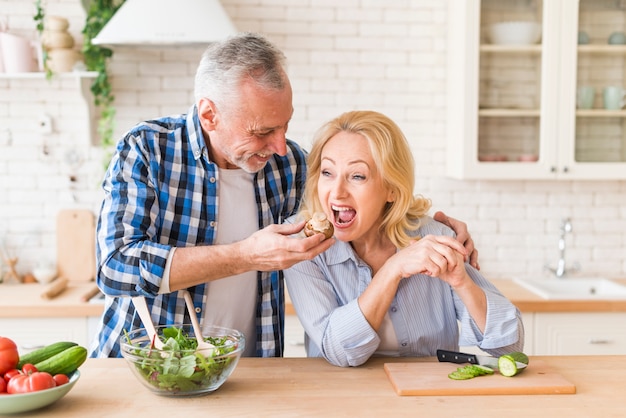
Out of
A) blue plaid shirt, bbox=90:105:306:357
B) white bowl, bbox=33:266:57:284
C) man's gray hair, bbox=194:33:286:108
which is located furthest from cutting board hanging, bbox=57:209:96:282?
man's gray hair, bbox=194:33:286:108

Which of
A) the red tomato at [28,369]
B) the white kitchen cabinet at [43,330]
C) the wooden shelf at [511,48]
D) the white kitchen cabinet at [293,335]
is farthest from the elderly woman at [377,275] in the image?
the wooden shelf at [511,48]

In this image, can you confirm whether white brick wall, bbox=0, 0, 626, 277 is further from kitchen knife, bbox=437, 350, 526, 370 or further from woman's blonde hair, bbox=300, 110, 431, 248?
kitchen knife, bbox=437, 350, 526, 370

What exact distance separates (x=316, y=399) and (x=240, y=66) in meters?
0.95

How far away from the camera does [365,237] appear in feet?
7.94

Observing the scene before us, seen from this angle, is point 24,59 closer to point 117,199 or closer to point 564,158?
point 117,199

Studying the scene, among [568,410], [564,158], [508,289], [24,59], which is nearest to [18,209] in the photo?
[24,59]

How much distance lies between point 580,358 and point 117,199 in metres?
1.43

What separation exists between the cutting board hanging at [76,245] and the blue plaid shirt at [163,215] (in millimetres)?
1698

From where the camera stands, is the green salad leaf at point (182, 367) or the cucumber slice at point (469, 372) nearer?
the green salad leaf at point (182, 367)

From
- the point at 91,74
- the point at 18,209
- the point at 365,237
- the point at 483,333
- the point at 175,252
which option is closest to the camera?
the point at 175,252

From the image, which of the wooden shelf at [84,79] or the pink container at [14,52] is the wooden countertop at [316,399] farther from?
the pink container at [14,52]

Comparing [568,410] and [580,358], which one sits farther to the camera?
[580,358]

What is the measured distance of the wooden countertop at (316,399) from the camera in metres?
1.73

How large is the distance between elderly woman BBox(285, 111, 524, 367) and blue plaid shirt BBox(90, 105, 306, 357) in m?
0.16
